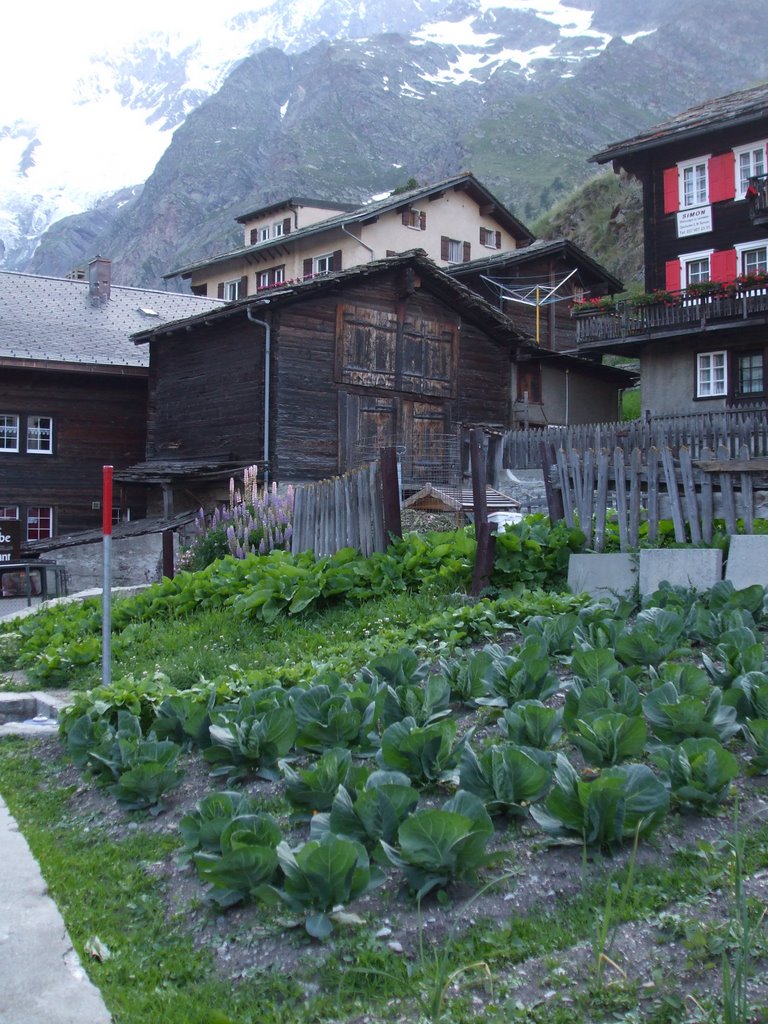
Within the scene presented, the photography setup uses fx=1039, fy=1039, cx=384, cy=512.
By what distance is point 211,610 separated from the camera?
10.4 meters

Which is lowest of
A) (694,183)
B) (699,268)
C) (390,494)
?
(390,494)

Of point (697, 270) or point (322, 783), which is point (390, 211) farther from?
point (322, 783)

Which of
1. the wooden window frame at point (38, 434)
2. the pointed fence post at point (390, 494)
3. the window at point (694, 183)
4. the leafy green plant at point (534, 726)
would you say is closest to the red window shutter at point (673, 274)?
the window at point (694, 183)

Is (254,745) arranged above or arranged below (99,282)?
below

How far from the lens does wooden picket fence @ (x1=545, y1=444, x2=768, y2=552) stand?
8.01 metres

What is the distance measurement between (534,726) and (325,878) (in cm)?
140

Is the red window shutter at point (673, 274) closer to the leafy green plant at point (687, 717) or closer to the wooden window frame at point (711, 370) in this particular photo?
the wooden window frame at point (711, 370)

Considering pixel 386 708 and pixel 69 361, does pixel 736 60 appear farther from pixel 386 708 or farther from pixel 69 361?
pixel 386 708

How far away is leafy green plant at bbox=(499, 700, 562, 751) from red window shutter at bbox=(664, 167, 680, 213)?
110 feet

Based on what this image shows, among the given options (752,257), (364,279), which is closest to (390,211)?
(752,257)

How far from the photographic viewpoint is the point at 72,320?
3100cm

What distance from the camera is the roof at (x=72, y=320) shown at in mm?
27875

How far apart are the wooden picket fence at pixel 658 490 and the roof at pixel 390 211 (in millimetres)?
33351

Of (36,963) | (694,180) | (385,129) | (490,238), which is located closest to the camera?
(36,963)
